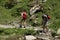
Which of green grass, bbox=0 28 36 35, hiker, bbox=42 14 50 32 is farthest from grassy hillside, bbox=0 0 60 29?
green grass, bbox=0 28 36 35

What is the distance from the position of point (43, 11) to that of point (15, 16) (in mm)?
2903

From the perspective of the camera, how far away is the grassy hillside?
26.0 m

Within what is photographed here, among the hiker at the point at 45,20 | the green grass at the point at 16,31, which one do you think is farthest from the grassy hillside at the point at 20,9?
the green grass at the point at 16,31

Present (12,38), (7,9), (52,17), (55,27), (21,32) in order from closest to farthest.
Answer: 1. (12,38)
2. (21,32)
3. (55,27)
4. (52,17)
5. (7,9)

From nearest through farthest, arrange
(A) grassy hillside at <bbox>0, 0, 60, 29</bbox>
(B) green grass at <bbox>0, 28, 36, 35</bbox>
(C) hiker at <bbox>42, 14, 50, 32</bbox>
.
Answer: (B) green grass at <bbox>0, 28, 36, 35</bbox> < (C) hiker at <bbox>42, 14, 50, 32</bbox> < (A) grassy hillside at <bbox>0, 0, 60, 29</bbox>

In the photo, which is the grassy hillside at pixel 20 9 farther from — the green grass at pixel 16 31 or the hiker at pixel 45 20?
the green grass at pixel 16 31

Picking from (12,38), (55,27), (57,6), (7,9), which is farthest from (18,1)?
(12,38)

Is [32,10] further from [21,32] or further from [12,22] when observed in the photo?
[21,32]

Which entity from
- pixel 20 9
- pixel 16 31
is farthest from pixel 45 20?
pixel 20 9

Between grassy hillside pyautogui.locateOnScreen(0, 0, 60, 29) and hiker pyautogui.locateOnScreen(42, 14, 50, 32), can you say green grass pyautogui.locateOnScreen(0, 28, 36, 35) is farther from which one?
grassy hillside pyautogui.locateOnScreen(0, 0, 60, 29)

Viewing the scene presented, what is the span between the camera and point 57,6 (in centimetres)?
2933

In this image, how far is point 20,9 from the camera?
92.8ft

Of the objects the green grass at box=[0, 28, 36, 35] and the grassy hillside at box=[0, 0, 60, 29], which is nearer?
the green grass at box=[0, 28, 36, 35]

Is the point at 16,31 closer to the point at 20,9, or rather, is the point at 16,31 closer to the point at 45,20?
the point at 45,20
